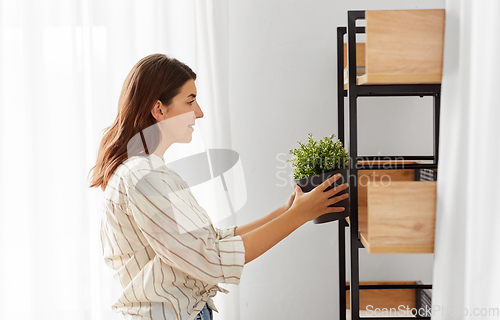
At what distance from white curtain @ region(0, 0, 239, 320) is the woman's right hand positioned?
1.99ft

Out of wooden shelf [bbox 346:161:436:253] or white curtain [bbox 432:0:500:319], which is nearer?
white curtain [bbox 432:0:500:319]

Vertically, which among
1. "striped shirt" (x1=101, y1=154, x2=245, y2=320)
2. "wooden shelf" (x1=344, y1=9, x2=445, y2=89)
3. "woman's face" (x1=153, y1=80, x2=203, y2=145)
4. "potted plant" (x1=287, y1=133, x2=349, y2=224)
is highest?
"wooden shelf" (x1=344, y1=9, x2=445, y2=89)

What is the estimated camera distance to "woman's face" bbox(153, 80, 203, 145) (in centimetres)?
90

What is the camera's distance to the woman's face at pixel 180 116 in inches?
35.4

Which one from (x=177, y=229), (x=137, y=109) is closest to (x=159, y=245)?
(x=177, y=229)

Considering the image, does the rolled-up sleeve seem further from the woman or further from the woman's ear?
the woman's ear

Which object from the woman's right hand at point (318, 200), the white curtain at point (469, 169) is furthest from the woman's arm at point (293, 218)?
the white curtain at point (469, 169)

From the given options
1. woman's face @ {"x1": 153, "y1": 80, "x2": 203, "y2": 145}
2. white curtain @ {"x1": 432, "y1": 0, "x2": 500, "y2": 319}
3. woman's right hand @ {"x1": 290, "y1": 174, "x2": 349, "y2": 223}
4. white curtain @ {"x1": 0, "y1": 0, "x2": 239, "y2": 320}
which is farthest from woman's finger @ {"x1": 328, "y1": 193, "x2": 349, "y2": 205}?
white curtain @ {"x1": 0, "y1": 0, "x2": 239, "y2": 320}

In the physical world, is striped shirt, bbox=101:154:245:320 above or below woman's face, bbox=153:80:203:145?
below

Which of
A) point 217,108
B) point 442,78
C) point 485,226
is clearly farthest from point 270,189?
point 485,226

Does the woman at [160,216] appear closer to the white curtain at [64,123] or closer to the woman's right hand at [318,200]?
the woman's right hand at [318,200]

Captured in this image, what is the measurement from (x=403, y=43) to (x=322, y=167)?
1.13 ft

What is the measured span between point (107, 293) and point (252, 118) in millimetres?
840

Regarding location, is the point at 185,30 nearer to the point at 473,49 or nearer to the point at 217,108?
the point at 217,108
